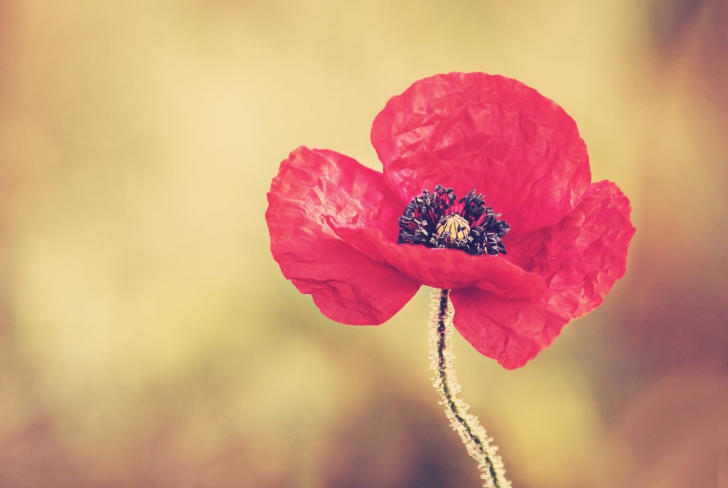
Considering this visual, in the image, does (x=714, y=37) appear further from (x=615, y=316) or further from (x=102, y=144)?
(x=102, y=144)

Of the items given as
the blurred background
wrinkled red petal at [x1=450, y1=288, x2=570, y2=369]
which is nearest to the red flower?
wrinkled red petal at [x1=450, y1=288, x2=570, y2=369]

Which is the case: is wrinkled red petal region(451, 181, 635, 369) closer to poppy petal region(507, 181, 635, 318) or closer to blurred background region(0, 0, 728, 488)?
poppy petal region(507, 181, 635, 318)

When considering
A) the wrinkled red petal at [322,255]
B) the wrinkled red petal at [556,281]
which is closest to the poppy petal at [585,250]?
the wrinkled red petal at [556,281]

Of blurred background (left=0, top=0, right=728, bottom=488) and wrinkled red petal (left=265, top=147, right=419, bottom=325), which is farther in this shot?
blurred background (left=0, top=0, right=728, bottom=488)

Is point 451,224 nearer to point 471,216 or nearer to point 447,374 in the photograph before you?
point 471,216

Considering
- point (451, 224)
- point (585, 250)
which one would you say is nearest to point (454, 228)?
point (451, 224)
